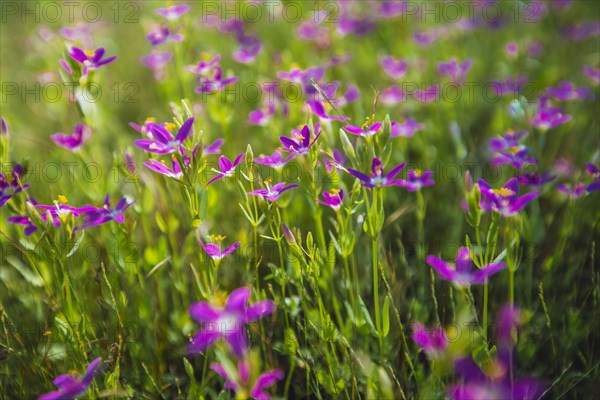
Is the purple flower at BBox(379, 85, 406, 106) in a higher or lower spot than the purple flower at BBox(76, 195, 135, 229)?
lower

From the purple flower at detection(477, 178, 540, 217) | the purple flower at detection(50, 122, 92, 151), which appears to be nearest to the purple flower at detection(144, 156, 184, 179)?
the purple flower at detection(50, 122, 92, 151)

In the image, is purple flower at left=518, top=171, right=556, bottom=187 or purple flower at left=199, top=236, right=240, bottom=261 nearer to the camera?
purple flower at left=199, top=236, right=240, bottom=261

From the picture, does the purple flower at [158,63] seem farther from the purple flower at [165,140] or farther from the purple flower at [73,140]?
the purple flower at [165,140]

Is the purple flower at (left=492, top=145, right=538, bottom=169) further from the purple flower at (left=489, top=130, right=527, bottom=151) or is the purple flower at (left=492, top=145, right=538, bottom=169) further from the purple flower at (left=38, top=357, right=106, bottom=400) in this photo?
the purple flower at (left=38, top=357, right=106, bottom=400)

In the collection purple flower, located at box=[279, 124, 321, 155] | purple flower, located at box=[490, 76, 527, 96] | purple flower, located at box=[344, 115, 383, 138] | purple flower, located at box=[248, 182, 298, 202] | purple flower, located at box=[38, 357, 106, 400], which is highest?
purple flower, located at box=[344, 115, 383, 138]

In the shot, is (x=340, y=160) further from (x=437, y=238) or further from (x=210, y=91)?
(x=437, y=238)

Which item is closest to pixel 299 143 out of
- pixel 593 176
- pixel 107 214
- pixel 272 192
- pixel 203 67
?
pixel 272 192

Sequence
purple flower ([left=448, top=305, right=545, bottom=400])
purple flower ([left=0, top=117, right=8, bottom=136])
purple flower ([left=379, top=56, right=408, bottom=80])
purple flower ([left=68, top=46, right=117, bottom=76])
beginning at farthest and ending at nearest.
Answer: purple flower ([left=379, top=56, right=408, bottom=80]), purple flower ([left=68, top=46, right=117, bottom=76]), purple flower ([left=0, top=117, right=8, bottom=136]), purple flower ([left=448, top=305, right=545, bottom=400])
